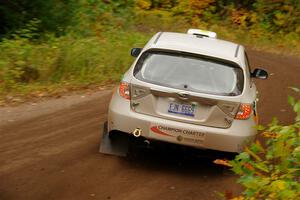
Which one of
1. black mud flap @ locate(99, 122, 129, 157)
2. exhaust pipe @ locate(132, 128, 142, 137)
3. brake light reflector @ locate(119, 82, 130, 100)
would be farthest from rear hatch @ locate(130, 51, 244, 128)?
black mud flap @ locate(99, 122, 129, 157)

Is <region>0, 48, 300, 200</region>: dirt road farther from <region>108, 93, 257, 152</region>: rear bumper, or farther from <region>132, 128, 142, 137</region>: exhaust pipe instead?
<region>132, 128, 142, 137</region>: exhaust pipe

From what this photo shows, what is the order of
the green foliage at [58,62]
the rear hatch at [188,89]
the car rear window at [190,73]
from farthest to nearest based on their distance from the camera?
the green foliage at [58,62] → the car rear window at [190,73] → the rear hatch at [188,89]

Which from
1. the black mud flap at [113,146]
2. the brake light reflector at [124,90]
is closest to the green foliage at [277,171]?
the brake light reflector at [124,90]

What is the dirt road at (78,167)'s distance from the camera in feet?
22.2

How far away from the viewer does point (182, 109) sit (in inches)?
280

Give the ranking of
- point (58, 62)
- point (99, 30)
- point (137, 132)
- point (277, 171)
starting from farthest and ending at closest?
point (99, 30)
point (58, 62)
point (137, 132)
point (277, 171)

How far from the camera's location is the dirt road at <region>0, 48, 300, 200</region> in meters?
6.76

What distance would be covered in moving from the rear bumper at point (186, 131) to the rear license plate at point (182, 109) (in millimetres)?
129

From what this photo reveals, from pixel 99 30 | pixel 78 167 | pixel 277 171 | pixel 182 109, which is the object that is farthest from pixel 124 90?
pixel 99 30

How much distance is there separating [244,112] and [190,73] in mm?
837

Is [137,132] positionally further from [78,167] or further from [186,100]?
[78,167]

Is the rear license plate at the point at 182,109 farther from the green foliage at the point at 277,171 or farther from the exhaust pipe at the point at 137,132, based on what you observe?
the green foliage at the point at 277,171

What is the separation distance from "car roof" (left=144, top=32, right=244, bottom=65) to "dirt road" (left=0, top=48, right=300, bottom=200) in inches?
53.3

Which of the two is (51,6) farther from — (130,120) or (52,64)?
(130,120)
